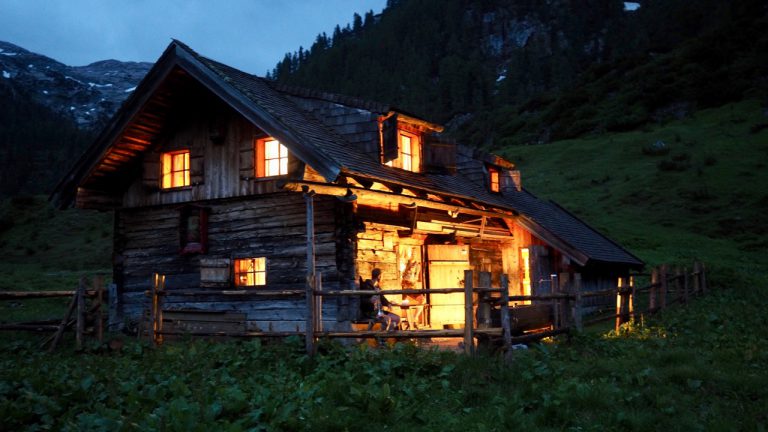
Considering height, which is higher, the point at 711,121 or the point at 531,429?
the point at 711,121

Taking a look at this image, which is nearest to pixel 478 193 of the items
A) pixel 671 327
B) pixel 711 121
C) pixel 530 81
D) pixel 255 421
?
pixel 671 327

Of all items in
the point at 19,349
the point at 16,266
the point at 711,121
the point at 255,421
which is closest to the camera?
the point at 255,421

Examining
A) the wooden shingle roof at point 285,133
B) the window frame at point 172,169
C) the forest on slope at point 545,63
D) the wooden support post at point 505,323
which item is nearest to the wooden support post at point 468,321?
the wooden support post at point 505,323

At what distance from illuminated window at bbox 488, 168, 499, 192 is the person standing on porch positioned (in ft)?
28.8

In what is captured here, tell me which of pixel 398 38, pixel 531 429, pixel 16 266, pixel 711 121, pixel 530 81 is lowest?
pixel 531 429

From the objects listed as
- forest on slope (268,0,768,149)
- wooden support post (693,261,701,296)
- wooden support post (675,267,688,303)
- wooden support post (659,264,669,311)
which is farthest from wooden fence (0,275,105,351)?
forest on slope (268,0,768,149)

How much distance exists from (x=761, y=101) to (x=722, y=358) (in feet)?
149

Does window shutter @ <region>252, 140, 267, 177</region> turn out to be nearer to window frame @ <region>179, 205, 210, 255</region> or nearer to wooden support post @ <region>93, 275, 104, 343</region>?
window frame @ <region>179, 205, 210, 255</region>

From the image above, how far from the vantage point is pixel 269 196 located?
16.2 metres

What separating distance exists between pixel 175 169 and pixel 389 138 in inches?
242

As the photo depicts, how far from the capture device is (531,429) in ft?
22.9

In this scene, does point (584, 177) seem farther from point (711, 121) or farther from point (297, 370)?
point (297, 370)

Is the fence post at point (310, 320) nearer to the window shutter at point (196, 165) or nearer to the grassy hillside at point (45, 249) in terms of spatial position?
the window shutter at point (196, 165)

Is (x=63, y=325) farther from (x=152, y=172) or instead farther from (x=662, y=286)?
(x=662, y=286)
